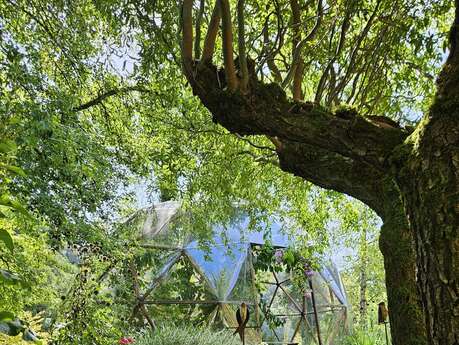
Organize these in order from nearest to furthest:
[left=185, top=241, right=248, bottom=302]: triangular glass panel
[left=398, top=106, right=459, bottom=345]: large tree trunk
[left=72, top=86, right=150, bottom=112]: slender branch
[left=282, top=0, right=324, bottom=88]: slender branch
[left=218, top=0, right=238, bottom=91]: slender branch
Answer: [left=398, top=106, right=459, bottom=345]: large tree trunk
[left=218, top=0, right=238, bottom=91]: slender branch
[left=282, top=0, right=324, bottom=88]: slender branch
[left=72, top=86, right=150, bottom=112]: slender branch
[left=185, top=241, right=248, bottom=302]: triangular glass panel

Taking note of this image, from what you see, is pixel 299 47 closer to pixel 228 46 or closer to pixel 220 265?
pixel 228 46

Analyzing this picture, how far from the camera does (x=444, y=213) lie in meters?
1.59

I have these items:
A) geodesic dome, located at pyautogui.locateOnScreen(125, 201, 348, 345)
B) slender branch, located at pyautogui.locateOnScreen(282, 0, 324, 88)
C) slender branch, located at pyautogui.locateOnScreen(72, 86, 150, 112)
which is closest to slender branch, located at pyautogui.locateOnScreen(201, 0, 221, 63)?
slender branch, located at pyautogui.locateOnScreen(282, 0, 324, 88)

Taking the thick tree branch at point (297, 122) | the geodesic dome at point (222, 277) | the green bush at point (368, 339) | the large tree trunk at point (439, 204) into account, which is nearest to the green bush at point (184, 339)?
the geodesic dome at point (222, 277)

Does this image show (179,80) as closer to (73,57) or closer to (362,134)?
(73,57)

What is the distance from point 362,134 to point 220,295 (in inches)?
196

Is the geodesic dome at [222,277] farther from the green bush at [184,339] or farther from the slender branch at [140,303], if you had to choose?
the green bush at [184,339]

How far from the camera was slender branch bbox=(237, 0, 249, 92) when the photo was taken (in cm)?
249

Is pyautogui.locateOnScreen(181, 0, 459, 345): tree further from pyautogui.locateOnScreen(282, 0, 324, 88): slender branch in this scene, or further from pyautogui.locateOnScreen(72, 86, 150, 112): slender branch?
pyautogui.locateOnScreen(72, 86, 150, 112): slender branch

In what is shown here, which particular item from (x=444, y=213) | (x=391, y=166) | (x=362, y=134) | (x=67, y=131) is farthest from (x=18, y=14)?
(x=444, y=213)

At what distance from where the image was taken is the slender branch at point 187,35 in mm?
2543

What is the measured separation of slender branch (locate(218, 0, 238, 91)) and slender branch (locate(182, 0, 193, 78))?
7.9 inches

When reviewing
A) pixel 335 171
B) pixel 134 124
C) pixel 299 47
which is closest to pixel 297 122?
pixel 335 171

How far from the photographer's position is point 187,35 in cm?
271
